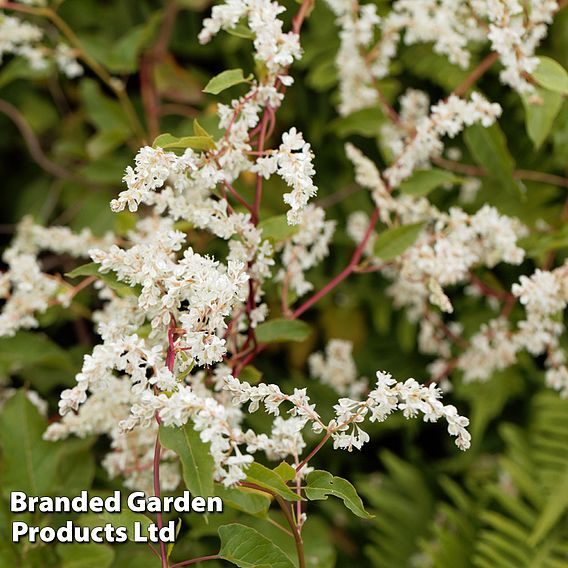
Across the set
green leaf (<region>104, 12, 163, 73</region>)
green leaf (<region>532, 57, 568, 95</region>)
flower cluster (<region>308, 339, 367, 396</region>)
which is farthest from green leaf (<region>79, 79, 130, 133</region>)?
green leaf (<region>532, 57, 568, 95</region>)

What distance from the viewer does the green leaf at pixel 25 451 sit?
4.13 ft

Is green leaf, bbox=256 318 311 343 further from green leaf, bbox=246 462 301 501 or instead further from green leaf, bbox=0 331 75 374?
green leaf, bbox=0 331 75 374

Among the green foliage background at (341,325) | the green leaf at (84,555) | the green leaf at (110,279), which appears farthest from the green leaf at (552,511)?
the green leaf at (110,279)

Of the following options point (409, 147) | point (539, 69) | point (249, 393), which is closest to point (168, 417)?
point (249, 393)

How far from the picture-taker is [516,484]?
5.44ft

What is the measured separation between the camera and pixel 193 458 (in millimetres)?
827

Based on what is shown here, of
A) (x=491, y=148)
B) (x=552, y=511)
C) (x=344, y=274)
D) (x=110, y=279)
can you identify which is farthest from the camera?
(x=552, y=511)

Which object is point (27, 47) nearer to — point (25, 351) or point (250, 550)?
point (25, 351)

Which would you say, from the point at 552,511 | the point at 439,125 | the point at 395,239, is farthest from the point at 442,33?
the point at 552,511

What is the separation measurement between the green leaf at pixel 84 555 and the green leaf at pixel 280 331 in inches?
16.2

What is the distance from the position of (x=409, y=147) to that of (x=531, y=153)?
1.94 feet

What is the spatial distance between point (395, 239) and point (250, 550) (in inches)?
22.8

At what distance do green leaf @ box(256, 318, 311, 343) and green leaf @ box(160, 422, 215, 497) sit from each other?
13.0 inches

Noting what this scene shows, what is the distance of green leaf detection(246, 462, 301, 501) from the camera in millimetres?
853
